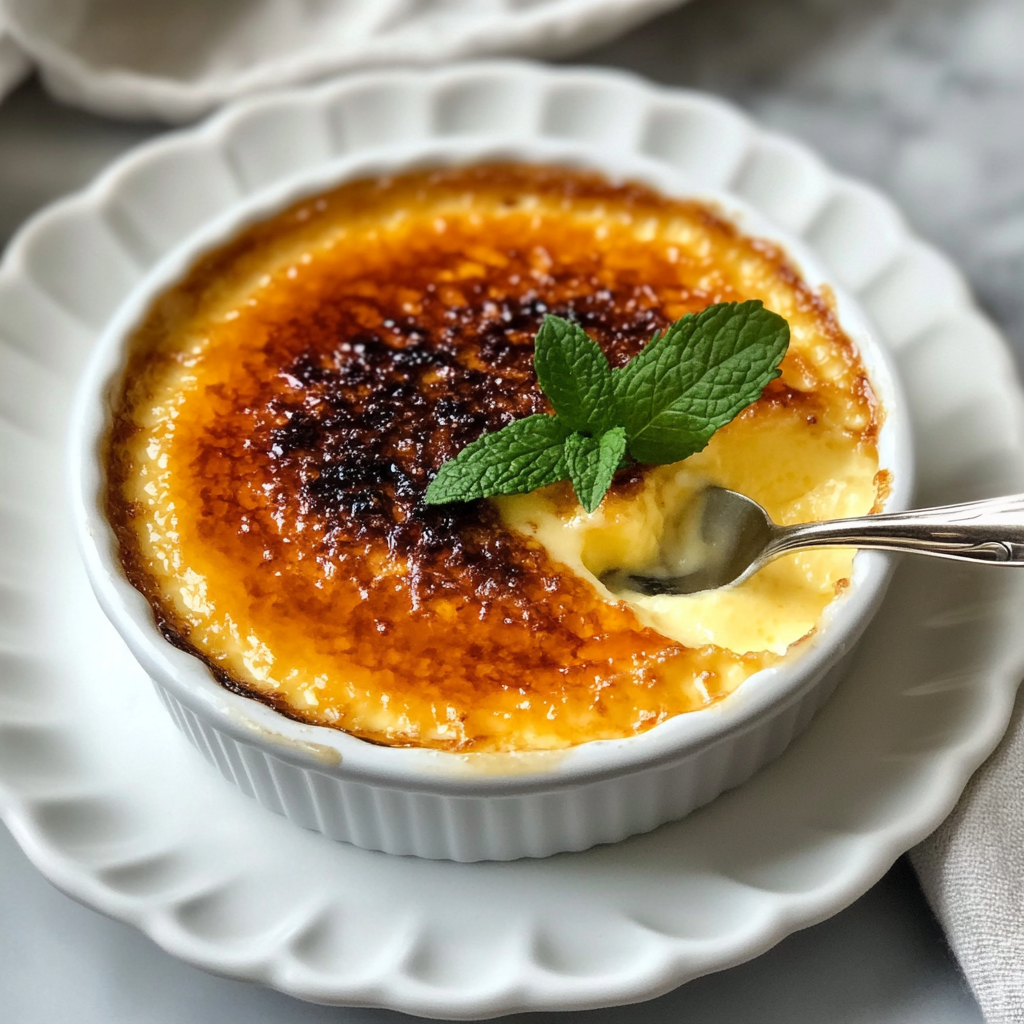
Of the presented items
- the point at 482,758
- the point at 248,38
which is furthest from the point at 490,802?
the point at 248,38

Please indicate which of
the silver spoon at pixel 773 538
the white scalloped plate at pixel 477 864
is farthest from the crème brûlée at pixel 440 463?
the white scalloped plate at pixel 477 864

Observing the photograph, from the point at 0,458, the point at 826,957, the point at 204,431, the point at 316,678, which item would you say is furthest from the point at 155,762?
the point at 826,957

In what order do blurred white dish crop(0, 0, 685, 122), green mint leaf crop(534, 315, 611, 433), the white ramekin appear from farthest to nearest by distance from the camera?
blurred white dish crop(0, 0, 685, 122)
green mint leaf crop(534, 315, 611, 433)
the white ramekin

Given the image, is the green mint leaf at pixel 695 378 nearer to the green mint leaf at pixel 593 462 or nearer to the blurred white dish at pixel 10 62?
the green mint leaf at pixel 593 462

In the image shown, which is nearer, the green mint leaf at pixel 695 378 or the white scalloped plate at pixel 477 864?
the white scalloped plate at pixel 477 864

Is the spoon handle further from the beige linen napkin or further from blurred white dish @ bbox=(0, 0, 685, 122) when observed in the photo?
blurred white dish @ bbox=(0, 0, 685, 122)

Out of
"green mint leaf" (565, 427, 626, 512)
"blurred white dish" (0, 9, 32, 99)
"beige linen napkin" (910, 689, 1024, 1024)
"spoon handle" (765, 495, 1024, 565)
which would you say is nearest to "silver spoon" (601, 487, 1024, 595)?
"spoon handle" (765, 495, 1024, 565)

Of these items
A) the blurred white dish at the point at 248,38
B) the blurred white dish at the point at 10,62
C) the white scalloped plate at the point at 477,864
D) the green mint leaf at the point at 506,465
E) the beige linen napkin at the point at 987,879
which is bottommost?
the beige linen napkin at the point at 987,879
